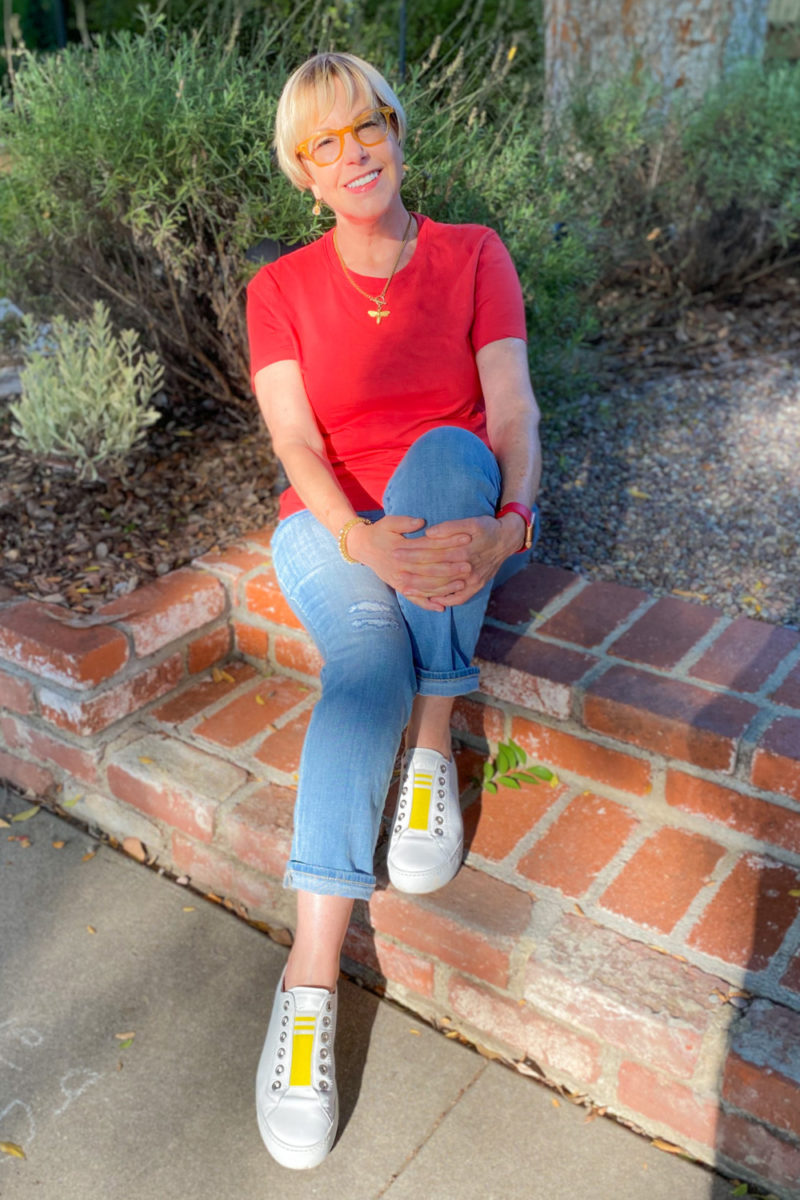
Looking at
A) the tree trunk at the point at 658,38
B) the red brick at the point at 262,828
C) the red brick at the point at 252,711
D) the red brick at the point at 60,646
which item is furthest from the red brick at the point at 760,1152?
the tree trunk at the point at 658,38

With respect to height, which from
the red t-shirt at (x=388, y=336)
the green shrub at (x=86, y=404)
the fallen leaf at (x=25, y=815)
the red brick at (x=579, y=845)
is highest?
the red t-shirt at (x=388, y=336)

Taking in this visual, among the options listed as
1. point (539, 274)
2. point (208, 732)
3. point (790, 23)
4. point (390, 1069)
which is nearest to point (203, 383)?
point (539, 274)

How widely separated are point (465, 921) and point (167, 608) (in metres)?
0.96

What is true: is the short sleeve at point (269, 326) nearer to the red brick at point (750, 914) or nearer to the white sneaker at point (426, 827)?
the white sneaker at point (426, 827)

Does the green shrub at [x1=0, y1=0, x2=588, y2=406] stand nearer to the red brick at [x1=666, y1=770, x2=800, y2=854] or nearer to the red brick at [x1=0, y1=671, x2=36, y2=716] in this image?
the red brick at [x1=0, y1=671, x2=36, y2=716]

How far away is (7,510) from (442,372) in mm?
1255

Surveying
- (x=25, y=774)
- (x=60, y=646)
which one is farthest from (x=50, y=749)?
(x=60, y=646)

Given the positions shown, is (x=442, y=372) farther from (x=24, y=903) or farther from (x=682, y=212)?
(x=682, y=212)

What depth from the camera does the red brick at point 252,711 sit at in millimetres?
2170

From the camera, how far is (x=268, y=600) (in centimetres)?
229

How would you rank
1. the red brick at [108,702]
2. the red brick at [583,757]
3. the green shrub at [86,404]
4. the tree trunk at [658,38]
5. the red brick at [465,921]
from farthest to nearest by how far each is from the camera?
1. the tree trunk at [658,38]
2. the green shrub at [86,404]
3. the red brick at [108,702]
4. the red brick at [583,757]
5. the red brick at [465,921]

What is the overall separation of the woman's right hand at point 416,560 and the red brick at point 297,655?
1.86 feet

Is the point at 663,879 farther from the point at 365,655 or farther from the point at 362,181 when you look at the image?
the point at 362,181

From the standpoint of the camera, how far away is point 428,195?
2477mm
